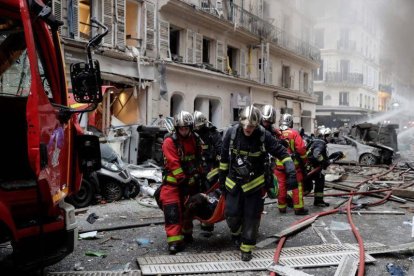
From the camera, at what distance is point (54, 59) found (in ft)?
12.3

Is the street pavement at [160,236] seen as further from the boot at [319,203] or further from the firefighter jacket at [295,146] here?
the firefighter jacket at [295,146]

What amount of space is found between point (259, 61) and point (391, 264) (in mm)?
18903

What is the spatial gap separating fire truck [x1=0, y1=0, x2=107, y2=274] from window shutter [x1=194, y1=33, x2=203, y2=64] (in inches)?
554

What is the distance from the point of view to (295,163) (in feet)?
24.0

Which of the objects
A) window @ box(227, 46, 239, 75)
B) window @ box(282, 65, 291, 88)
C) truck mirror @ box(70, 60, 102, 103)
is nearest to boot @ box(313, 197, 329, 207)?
truck mirror @ box(70, 60, 102, 103)

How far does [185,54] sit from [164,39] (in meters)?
1.43

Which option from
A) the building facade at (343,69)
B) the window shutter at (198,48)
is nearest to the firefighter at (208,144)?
the window shutter at (198,48)

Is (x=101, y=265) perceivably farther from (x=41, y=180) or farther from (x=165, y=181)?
(x=41, y=180)

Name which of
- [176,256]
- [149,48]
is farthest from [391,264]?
[149,48]

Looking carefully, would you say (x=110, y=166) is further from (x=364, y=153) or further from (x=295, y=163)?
(x=364, y=153)

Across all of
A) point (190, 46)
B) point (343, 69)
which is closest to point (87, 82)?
point (190, 46)

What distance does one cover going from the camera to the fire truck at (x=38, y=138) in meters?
2.99

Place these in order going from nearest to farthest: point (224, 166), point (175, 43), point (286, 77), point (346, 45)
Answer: point (224, 166)
point (175, 43)
point (286, 77)
point (346, 45)

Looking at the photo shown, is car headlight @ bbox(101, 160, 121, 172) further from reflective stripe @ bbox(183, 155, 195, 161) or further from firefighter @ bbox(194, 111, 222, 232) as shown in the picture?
reflective stripe @ bbox(183, 155, 195, 161)
